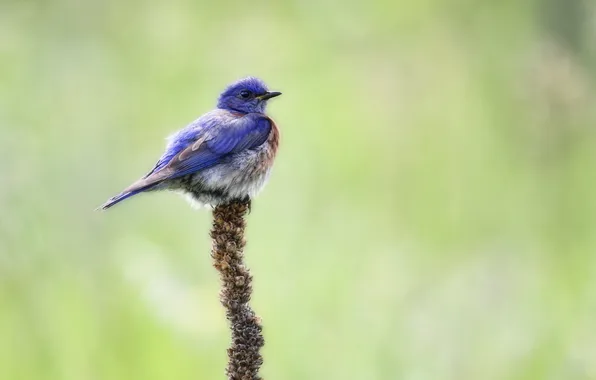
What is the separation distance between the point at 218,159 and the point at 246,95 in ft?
2.96

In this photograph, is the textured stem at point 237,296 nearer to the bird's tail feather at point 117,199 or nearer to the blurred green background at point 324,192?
the bird's tail feather at point 117,199

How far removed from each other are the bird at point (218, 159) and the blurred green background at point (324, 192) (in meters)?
0.59

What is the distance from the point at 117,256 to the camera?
223 inches

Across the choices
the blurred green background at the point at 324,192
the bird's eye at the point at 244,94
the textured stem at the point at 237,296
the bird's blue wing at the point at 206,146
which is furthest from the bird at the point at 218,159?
the textured stem at the point at 237,296

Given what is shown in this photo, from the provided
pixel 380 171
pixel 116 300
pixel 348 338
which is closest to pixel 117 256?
pixel 116 300

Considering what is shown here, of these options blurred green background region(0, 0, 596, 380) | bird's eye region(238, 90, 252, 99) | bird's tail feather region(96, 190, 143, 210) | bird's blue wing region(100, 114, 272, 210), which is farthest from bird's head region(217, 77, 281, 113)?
bird's tail feather region(96, 190, 143, 210)

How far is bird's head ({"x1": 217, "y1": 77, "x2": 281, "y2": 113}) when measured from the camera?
6.25 m

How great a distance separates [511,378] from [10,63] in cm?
410

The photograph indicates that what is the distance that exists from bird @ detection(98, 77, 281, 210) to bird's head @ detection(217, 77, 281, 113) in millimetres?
208

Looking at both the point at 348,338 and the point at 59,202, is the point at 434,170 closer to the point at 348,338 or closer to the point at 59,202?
the point at 348,338

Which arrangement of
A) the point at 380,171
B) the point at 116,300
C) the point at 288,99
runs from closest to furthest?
the point at 116,300 < the point at 380,171 < the point at 288,99

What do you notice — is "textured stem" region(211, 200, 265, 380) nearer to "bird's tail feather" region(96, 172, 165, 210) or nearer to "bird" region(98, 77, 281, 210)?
"bird's tail feather" region(96, 172, 165, 210)

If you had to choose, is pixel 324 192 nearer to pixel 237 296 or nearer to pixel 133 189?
pixel 133 189

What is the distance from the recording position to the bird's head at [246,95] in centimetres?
625
